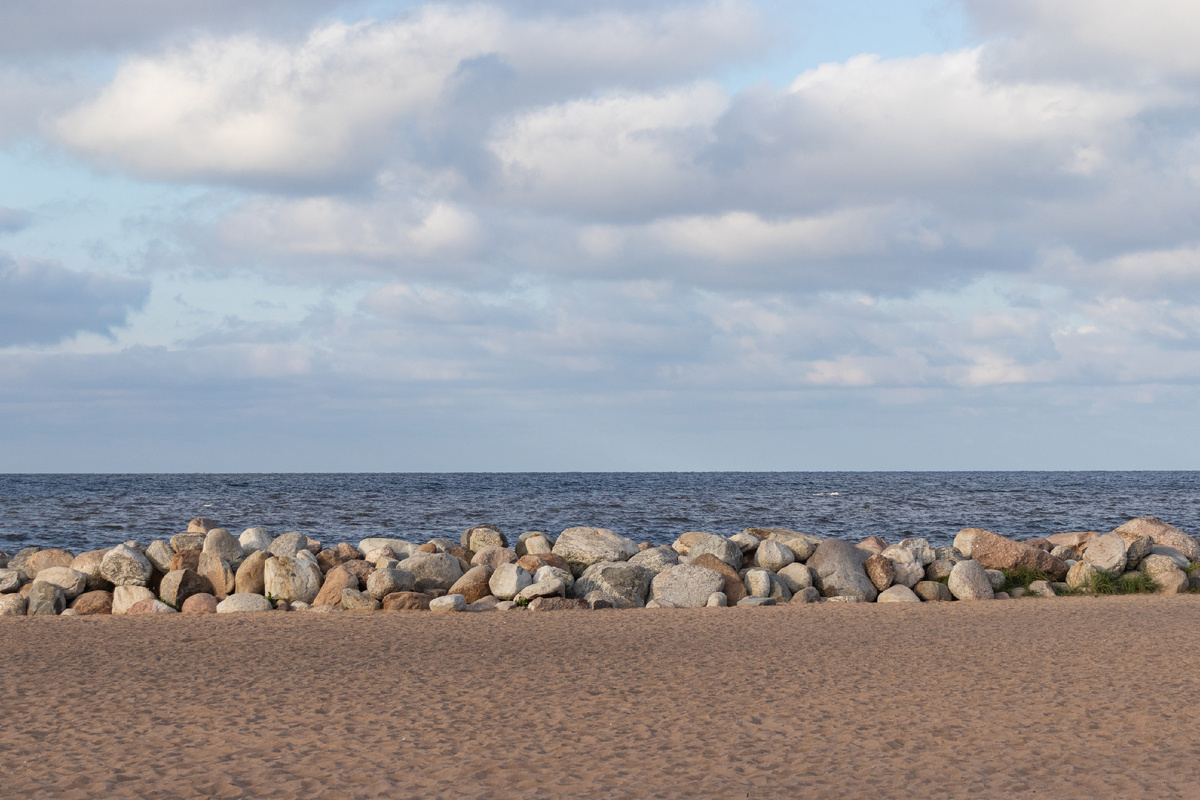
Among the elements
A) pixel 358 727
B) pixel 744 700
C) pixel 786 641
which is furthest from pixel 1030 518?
pixel 358 727

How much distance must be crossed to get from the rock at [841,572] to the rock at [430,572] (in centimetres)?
550

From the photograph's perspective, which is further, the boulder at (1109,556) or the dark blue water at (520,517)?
the dark blue water at (520,517)

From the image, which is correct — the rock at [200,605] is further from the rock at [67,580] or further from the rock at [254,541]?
the rock at [254,541]

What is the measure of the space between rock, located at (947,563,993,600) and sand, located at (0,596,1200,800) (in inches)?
96.5

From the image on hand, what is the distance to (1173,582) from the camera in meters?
15.8

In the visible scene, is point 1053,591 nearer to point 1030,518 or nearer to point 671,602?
point 671,602

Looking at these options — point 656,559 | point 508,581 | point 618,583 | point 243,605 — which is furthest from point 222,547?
point 656,559

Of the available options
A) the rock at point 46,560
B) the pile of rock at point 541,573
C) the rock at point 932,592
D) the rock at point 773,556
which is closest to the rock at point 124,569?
the pile of rock at point 541,573

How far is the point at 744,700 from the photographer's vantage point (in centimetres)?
828

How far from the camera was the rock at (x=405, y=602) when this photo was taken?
45.0 ft

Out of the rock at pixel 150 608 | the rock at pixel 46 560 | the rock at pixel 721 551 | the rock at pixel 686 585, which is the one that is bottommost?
the rock at pixel 150 608

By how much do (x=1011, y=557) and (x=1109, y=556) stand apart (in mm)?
1525

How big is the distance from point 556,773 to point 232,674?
4.29 m

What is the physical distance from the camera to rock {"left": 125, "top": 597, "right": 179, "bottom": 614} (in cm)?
1351
